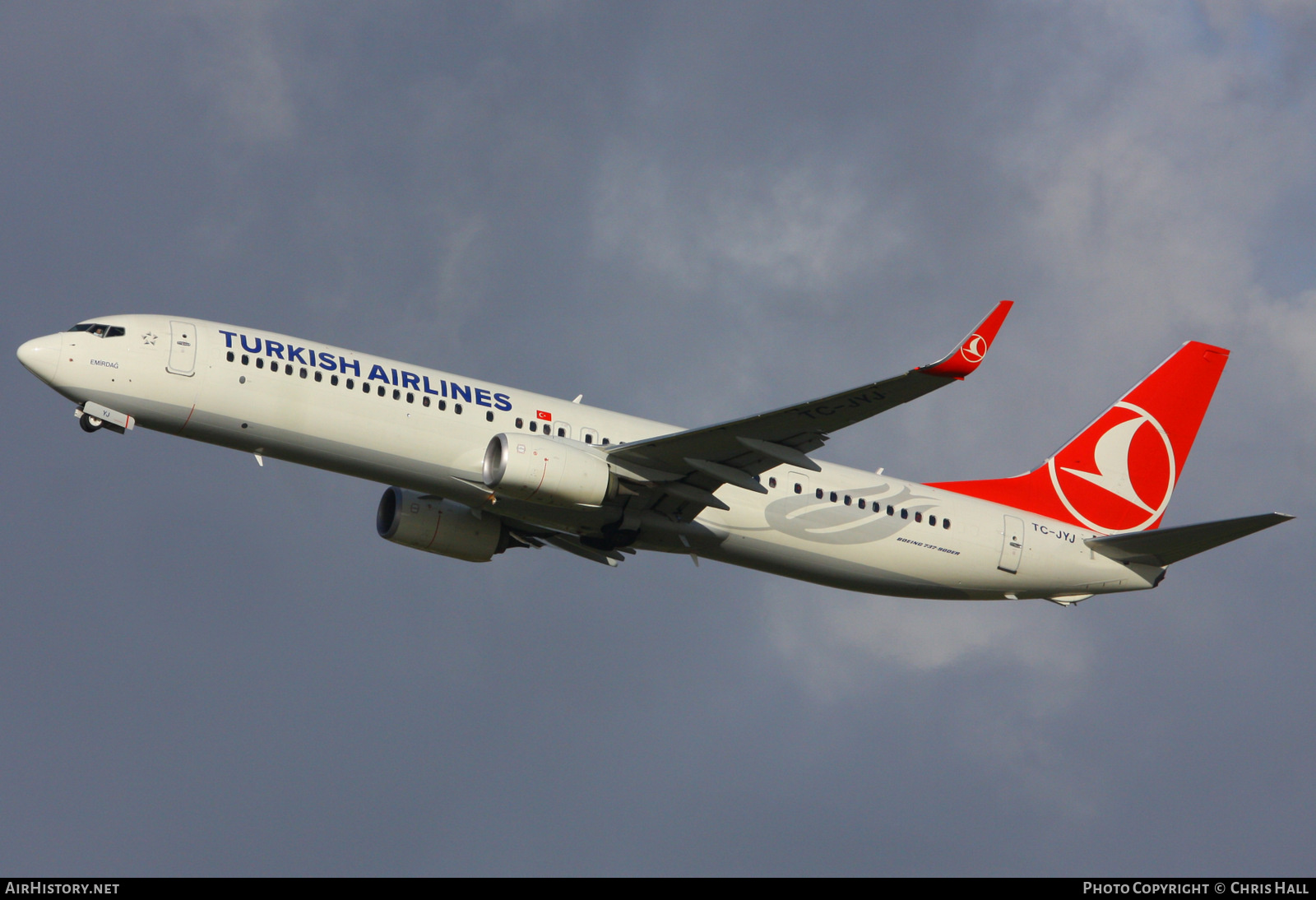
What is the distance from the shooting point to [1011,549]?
42.3 meters

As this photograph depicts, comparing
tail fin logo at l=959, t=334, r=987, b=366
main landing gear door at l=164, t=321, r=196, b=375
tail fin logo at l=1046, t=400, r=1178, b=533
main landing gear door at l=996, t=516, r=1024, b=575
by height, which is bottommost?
tail fin logo at l=959, t=334, r=987, b=366

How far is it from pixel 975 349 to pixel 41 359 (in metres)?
22.9

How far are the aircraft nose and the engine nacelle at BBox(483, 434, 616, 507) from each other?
11.0m

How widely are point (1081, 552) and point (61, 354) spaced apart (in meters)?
29.5

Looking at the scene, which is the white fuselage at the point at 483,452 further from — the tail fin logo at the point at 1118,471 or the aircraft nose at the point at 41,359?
the tail fin logo at the point at 1118,471

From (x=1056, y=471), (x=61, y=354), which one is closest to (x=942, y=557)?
(x=1056, y=471)

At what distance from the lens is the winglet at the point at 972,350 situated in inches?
1196

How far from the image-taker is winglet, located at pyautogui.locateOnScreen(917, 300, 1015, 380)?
3039 cm

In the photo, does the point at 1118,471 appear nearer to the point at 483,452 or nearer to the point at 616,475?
the point at 616,475

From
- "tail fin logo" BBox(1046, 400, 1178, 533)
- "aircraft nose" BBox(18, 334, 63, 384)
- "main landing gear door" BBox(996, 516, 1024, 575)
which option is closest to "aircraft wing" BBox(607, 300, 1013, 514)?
"main landing gear door" BBox(996, 516, 1024, 575)

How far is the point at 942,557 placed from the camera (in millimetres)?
41500

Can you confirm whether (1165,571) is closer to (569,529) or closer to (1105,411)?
(1105,411)

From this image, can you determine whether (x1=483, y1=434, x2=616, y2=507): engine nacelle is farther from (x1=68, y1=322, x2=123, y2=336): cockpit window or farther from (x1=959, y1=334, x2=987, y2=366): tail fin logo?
(x1=959, y1=334, x2=987, y2=366): tail fin logo

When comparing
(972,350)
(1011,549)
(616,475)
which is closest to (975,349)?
(972,350)
